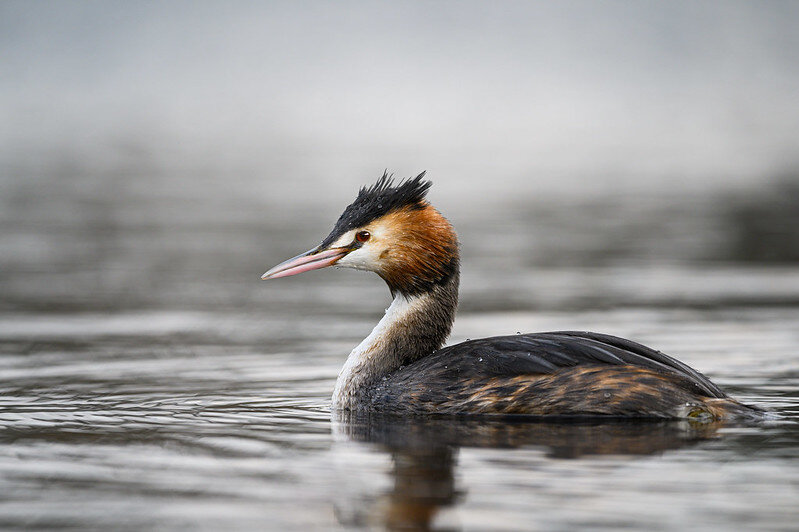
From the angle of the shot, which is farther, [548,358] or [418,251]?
[418,251]

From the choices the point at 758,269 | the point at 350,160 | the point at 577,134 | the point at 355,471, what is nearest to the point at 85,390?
the point at 355,471

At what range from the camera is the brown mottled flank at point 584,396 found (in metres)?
8.43

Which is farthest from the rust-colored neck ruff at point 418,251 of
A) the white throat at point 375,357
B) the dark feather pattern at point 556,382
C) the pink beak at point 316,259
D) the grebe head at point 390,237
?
the dark feather pattern at point 556,382

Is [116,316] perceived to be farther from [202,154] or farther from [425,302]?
[202,154]

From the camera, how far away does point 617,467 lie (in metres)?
7.21

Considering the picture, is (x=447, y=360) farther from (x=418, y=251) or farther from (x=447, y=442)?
(x=447, y=442)

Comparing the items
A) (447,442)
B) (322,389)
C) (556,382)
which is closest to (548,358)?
(556,382)

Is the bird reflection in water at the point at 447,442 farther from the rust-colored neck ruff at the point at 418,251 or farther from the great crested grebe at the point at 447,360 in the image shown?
the rust-colored neck ruff at the point at 418,251

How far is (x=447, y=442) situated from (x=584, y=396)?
1.01 meters

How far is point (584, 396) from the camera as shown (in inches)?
336

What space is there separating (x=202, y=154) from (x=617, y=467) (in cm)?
3422

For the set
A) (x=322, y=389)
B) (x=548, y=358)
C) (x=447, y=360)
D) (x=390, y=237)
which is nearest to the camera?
(x=548, y=358)

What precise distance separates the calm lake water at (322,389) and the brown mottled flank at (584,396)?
14 centimetres

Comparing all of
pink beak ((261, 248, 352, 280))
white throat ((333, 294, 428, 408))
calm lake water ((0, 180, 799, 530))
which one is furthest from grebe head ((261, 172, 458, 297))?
calm lake water ((0, 180, 799, 530))
